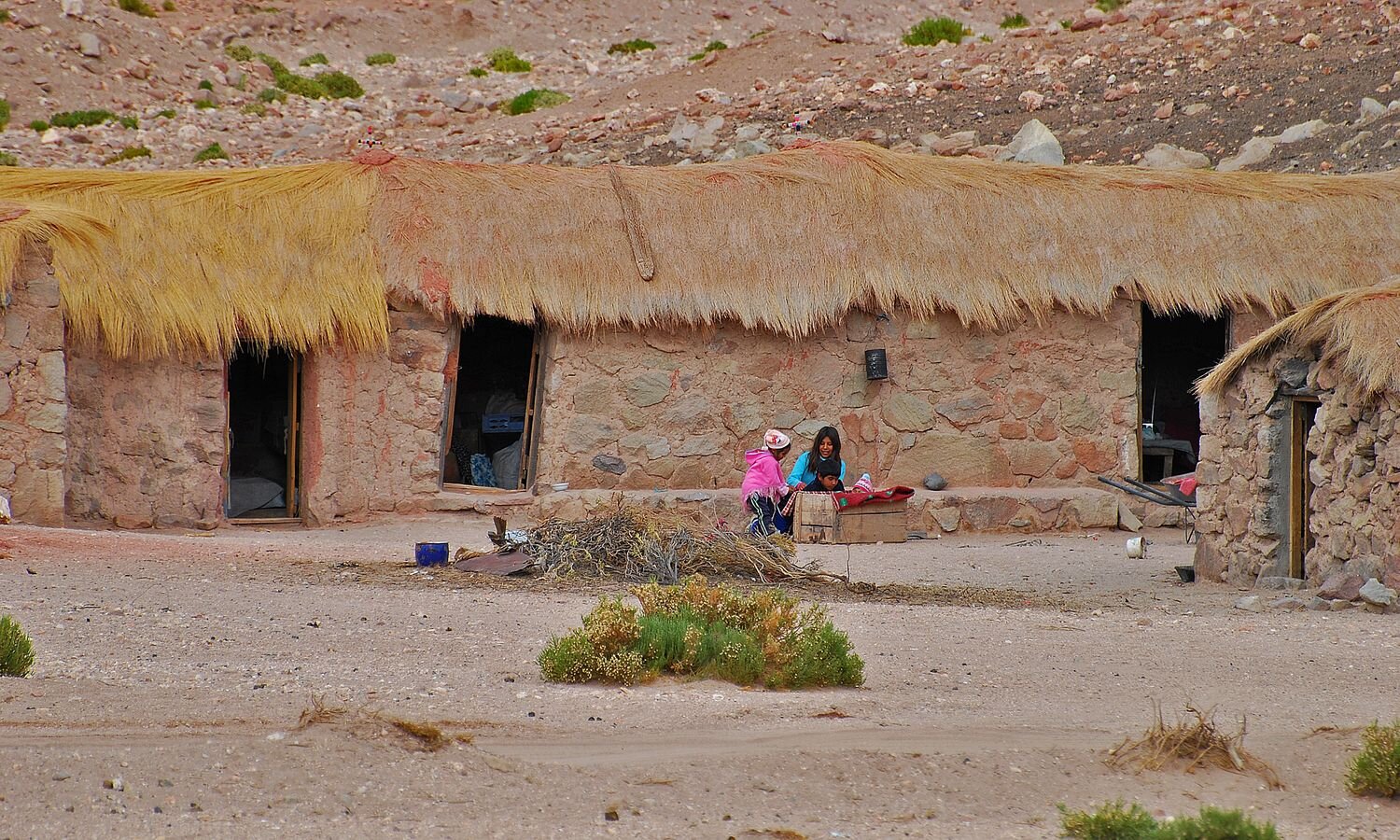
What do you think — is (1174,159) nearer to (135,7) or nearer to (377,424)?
(377,424)

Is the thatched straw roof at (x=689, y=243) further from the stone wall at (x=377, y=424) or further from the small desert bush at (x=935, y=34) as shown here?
the small desert bush at (x=935, y=34)

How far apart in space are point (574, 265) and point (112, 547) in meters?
4.54

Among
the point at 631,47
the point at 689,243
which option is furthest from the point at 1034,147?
the point at 631,47

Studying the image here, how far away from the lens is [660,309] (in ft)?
40.2

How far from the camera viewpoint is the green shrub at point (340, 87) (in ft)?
88.7

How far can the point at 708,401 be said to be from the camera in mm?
12562

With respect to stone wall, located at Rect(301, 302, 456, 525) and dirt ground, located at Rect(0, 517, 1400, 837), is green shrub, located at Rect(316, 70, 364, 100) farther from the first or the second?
dirt ground, located at Rect(0, 517, 1400, 837)

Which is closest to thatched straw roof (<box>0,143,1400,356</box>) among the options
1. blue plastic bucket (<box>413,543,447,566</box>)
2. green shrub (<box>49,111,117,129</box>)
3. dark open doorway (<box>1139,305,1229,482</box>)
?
dark open doorway (<box>1139,305,1229,482</box>)

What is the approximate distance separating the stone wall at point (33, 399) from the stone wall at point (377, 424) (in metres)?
1.87

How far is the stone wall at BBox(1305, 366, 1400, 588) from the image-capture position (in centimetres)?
792

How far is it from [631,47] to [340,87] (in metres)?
6.17

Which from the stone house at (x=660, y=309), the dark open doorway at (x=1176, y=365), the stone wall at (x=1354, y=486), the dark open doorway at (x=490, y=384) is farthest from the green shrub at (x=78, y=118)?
the stone wall at (x=1354, y=486)

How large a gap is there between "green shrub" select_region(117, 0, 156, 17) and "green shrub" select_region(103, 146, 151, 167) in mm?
6923

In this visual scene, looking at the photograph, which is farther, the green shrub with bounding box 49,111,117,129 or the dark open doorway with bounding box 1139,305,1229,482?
the green shrub with bounding box 49,111,117,129
